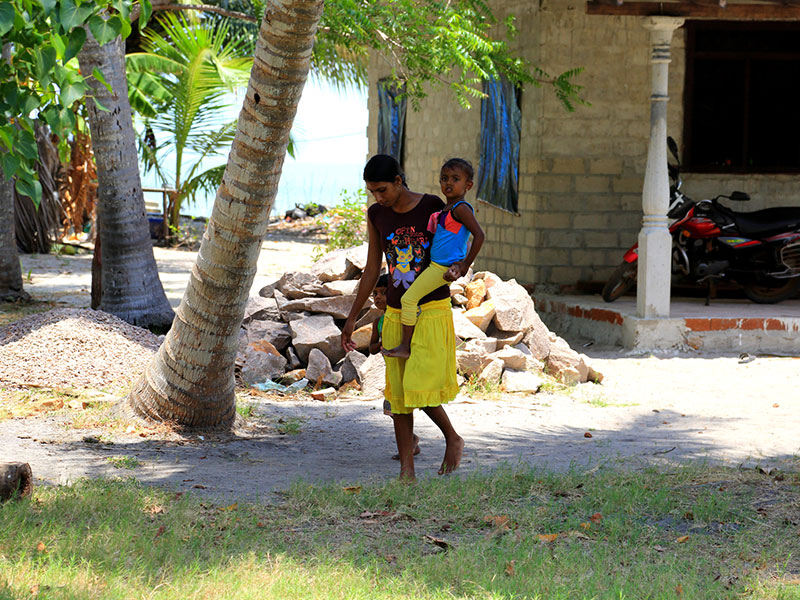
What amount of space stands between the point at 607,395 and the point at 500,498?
3354 mm

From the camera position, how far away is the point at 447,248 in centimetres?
483

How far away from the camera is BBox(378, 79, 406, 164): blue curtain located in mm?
14672

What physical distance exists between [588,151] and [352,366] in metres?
4.52

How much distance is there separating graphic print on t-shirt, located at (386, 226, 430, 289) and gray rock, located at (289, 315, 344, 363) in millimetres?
3136

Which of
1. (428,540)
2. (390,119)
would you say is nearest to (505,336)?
(428,540)

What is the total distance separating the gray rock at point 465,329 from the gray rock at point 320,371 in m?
1.01

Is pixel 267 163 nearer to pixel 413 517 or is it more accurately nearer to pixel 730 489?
pixel 413 517

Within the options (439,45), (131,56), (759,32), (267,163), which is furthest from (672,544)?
(131,56)

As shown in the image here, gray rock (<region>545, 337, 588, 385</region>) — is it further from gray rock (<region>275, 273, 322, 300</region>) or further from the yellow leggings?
the yellow leggings

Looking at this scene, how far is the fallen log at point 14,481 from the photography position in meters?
4.27

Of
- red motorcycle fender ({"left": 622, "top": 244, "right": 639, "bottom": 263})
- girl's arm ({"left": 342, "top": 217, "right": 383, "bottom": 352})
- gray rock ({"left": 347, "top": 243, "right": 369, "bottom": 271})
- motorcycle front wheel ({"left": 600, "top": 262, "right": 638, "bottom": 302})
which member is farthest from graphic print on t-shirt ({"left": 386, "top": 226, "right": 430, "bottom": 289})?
motorcycle front wheel ({"left": 600, "top": 262, "right": 638, "bottom": 302})

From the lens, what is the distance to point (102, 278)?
904cm

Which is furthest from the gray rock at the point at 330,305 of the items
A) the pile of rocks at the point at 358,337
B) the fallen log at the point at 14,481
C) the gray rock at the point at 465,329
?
the fallen log at the point at 14,481

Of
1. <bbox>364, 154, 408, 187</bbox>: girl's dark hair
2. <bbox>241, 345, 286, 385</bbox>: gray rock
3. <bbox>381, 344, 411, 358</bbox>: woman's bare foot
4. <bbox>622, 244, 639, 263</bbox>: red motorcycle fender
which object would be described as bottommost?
<bbox>241, 345, 286, 385</bbox>: gray rock
